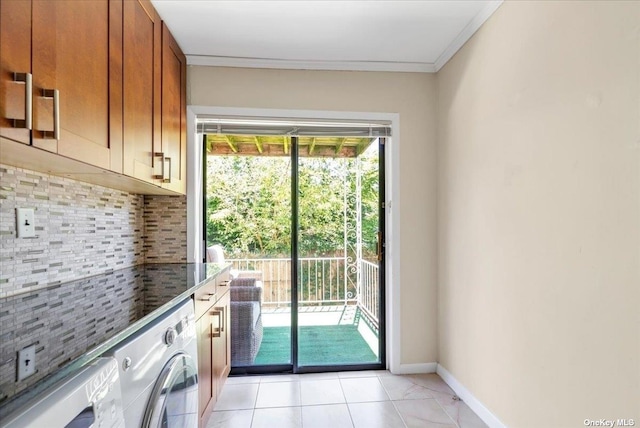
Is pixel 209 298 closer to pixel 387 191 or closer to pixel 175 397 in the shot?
pixel 175 397

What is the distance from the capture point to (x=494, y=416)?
1.77 meters

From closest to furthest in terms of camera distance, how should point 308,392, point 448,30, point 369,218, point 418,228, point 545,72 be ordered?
point 545,72 < point 448,30 < point 308,392 < point 418,228 < point 369,218

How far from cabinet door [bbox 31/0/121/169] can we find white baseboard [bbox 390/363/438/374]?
2370 millimetres

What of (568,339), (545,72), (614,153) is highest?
(545,72)

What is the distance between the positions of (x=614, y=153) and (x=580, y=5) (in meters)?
0.62

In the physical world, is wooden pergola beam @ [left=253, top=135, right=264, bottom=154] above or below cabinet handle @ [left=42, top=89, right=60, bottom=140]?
above

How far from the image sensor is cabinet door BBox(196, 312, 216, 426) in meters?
1.54

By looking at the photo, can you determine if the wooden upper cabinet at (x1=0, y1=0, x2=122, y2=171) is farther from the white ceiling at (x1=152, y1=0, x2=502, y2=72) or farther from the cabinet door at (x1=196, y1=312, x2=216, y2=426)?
the cabinet door at (x1=196, y1=312, x2=216, y2=426)

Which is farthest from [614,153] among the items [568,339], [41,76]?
[41,76]

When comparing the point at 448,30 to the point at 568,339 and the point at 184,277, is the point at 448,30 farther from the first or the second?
the point at 184,277

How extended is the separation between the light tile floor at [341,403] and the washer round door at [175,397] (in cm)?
68

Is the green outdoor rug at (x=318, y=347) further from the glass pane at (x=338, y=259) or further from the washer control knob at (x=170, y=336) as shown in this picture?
the washer control knob at (x=170, y=336)

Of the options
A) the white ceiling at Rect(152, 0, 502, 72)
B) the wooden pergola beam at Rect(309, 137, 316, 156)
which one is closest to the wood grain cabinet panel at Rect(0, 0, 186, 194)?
the white ceiling at Rect(152, 0, 502, 72)

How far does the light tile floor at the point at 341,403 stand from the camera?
1.88 m
